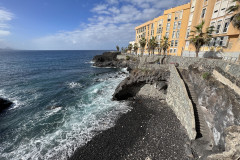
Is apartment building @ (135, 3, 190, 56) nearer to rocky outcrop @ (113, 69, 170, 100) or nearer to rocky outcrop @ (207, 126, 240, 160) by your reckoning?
rocky outcrop @ (113, 69, 170, 100)

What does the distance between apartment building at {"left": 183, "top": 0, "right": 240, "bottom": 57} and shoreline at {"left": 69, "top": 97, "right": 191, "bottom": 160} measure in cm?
1786

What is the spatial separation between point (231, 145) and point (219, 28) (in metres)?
24.5

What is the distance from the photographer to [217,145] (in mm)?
9812

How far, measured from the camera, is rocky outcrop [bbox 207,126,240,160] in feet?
24.8

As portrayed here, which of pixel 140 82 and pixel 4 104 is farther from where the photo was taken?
pixel 140 82

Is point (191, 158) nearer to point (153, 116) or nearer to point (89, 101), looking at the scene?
point (153, 116)

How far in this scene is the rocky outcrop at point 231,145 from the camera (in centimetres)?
755

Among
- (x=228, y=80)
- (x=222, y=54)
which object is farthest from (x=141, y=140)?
(x=222, y=54)

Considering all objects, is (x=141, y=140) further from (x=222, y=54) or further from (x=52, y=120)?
(x=222, y=54)

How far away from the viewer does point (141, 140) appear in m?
12.9

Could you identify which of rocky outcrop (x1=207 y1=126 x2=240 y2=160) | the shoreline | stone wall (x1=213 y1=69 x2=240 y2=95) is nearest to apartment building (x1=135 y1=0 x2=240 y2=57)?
stone wall (x1=213 y1=69 x2=240 y2=95)

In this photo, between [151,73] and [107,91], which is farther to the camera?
[107,91]

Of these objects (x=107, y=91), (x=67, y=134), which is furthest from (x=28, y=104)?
(x=107, y=91)

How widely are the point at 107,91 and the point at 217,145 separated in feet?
72.8
